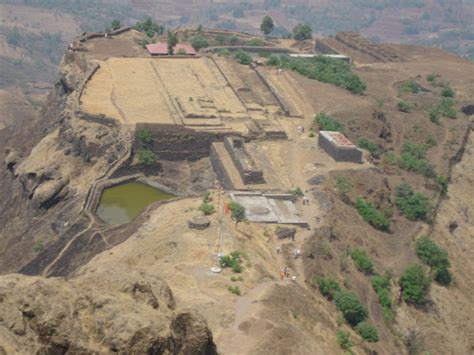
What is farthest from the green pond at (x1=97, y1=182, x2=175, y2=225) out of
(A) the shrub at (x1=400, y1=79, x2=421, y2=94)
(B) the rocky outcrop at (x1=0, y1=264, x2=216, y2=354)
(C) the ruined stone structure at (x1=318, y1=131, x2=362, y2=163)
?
(A) the shrub at (x1=400, y1=79, x2=421, y2=94)

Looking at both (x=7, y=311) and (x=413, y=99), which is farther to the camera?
(x=413, y=99)

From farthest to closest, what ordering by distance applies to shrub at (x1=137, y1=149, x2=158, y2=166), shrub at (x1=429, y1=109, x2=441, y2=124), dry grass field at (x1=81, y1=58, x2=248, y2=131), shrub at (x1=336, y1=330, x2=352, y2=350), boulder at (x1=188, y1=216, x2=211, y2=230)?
shrub at (x1=429, y1=109, x2=441, y2=124), dry grass field at (x1=81, y1=58, x2=248, y2=131), shrub at (x1=137, y1=149, x2=158, y2=166), boulder at (x1=188, y1=216, x2=211, y2=230), shrub at (x1=336, y1=330, x2=352, y2=350)

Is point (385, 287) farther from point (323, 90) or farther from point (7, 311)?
point (323, 90)

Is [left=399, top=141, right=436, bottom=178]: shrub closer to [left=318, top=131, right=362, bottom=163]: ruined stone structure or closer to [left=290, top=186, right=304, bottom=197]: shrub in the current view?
[left=318, top=131, right=362, bottom=163]: ruined stone structure

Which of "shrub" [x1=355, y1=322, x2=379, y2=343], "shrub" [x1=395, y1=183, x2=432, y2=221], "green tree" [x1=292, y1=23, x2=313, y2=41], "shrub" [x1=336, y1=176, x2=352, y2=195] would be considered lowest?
"green tree" [x1=292, y1=23, x2=313, y2=41]

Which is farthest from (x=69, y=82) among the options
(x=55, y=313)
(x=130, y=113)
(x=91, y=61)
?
(x=55, y=313)

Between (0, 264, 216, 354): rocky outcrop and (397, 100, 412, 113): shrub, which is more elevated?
(0, 264, 216, 354): rocky outcrop

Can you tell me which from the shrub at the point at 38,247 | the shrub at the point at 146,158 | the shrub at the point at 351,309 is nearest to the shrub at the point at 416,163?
the shrub at the point at 146,158
